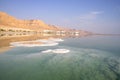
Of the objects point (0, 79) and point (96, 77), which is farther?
point (96, 77)

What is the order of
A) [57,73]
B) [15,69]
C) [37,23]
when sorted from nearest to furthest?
[57,73] → [15,69] → [37,23]

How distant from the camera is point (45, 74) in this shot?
28.9 ft

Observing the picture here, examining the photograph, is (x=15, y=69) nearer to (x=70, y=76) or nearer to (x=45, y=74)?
(x=45, y=74)

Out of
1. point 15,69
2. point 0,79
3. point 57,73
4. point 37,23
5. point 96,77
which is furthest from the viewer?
Answer: point 37,23

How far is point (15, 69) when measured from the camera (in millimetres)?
9734

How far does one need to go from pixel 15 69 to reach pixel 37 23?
5622 inches

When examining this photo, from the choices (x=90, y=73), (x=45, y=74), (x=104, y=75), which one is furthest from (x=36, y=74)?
(x=104, y=75)

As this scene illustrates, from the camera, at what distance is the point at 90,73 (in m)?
9.16

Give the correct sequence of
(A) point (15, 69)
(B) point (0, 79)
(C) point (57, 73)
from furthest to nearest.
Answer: (A) point (15, 69) → (C) point (57, 73) → (B) point (0, 79)

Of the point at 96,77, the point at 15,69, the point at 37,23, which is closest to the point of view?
the point at 96,77

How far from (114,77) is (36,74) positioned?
4557mm

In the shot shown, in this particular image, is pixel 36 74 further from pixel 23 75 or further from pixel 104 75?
pixel 104 75

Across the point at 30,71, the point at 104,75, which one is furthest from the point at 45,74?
the point at 104,75

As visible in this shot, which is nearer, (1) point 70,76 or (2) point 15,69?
(1) point 70,76
